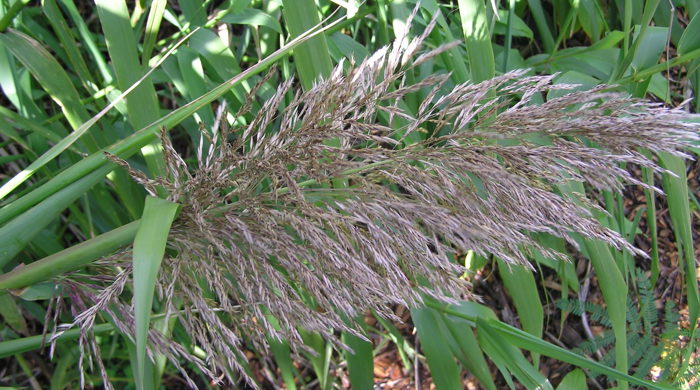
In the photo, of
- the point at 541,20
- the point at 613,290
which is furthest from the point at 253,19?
the point at 613,290

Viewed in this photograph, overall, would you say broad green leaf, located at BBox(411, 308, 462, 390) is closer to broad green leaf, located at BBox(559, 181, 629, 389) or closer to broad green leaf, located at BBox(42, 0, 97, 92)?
broad green leaf, located at BBox(559, 181, 629, 389)

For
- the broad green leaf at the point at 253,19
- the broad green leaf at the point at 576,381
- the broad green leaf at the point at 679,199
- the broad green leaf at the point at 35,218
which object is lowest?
the broad green leaf at the point at 576,381

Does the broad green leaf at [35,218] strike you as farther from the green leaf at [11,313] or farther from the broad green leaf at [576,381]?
the broad green leaf at [576,381]

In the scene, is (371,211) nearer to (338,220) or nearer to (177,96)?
(338,220)

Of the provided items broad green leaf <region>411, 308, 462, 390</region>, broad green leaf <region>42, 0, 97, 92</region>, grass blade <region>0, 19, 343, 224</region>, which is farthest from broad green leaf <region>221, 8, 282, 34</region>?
broad green leaf <region>411, 308, 462, 390</region>

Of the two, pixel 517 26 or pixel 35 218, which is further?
pixel 517 26

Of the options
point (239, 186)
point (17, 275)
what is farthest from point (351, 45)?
point (17, 275)

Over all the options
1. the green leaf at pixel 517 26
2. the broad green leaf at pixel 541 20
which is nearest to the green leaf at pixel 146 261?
the green leaf at pixel 517 26

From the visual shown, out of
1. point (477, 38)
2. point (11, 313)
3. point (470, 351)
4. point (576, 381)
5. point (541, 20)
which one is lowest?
point (576, 381)

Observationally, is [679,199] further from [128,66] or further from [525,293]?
[128,66]
